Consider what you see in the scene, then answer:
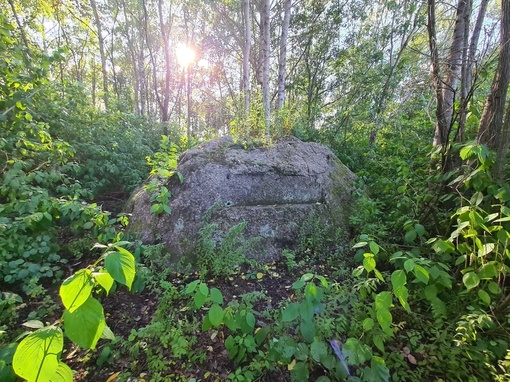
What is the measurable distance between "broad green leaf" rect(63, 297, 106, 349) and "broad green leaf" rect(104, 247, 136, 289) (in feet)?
0.30

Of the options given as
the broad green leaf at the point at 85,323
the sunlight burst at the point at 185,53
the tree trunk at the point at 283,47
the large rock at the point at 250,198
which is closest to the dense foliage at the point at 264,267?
the broad green leaf at the point at 85,323

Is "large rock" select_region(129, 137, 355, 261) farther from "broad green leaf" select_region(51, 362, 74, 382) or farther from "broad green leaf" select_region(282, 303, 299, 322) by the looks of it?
"broad green leaf" select_region(51, 362, 74, 382)

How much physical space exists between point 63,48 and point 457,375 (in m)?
4.41

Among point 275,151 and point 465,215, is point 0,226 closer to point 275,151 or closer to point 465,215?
point 275,151

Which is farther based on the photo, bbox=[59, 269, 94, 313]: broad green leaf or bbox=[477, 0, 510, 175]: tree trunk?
A: bbox=[477, 0, 510, 175]: tree trunk

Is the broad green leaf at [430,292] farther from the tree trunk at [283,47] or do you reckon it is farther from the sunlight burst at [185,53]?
the sunlight burst at [185,53]

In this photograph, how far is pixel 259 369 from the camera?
158 centimetres

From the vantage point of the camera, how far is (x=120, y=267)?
816 mm

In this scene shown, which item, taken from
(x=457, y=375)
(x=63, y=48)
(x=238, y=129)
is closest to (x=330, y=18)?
(x=238, y=129)

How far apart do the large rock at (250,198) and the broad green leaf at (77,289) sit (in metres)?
1.96

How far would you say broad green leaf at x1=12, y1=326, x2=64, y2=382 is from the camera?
0.65 m

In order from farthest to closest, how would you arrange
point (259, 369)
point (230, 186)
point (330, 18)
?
point (330, 18), point (230, 186), point (259, 369)

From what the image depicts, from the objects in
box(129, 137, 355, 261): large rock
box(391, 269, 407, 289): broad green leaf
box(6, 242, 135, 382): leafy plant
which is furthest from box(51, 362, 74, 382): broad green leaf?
box(129, 137, 355, 261): large rock

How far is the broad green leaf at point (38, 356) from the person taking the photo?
0.65 metres
